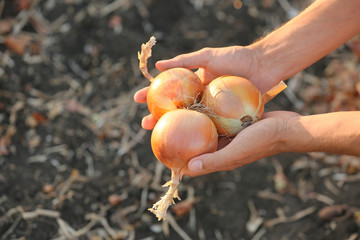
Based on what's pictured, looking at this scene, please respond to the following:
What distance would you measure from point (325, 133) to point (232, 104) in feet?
1.20

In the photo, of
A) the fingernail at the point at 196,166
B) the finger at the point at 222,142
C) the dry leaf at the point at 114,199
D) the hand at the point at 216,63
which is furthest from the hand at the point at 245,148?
the dry leaf at the point at 114,199

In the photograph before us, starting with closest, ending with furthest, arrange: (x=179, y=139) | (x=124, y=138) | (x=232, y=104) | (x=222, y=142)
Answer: (x=179, y=139) < (x=232, y=104) < (x=222, y=142) < (x=124, y=138)

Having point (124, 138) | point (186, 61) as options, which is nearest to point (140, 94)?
point (186, 61)

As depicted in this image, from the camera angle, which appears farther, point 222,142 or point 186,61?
point 186,61

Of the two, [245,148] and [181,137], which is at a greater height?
[181,137]

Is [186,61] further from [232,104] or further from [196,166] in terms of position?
[196,166]

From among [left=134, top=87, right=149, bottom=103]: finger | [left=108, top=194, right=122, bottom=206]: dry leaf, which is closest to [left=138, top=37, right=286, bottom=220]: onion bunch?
[left=134, top=87, right=149, bottom=103]: finger

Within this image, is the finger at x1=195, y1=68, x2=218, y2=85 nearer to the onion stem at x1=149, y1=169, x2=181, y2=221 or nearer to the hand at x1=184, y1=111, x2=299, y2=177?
the hand at x1=184, y1=111, x2=299, y2=177

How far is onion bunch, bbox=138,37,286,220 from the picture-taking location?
116cm

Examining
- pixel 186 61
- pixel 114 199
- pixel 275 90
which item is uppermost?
pixel 186 61

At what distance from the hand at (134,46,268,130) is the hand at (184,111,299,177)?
35 centimetres

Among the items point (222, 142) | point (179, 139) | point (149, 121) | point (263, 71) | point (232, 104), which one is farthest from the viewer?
point (263, 71)

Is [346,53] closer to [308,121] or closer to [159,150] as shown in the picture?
[308,121]

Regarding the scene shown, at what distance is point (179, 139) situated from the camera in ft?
3.77
